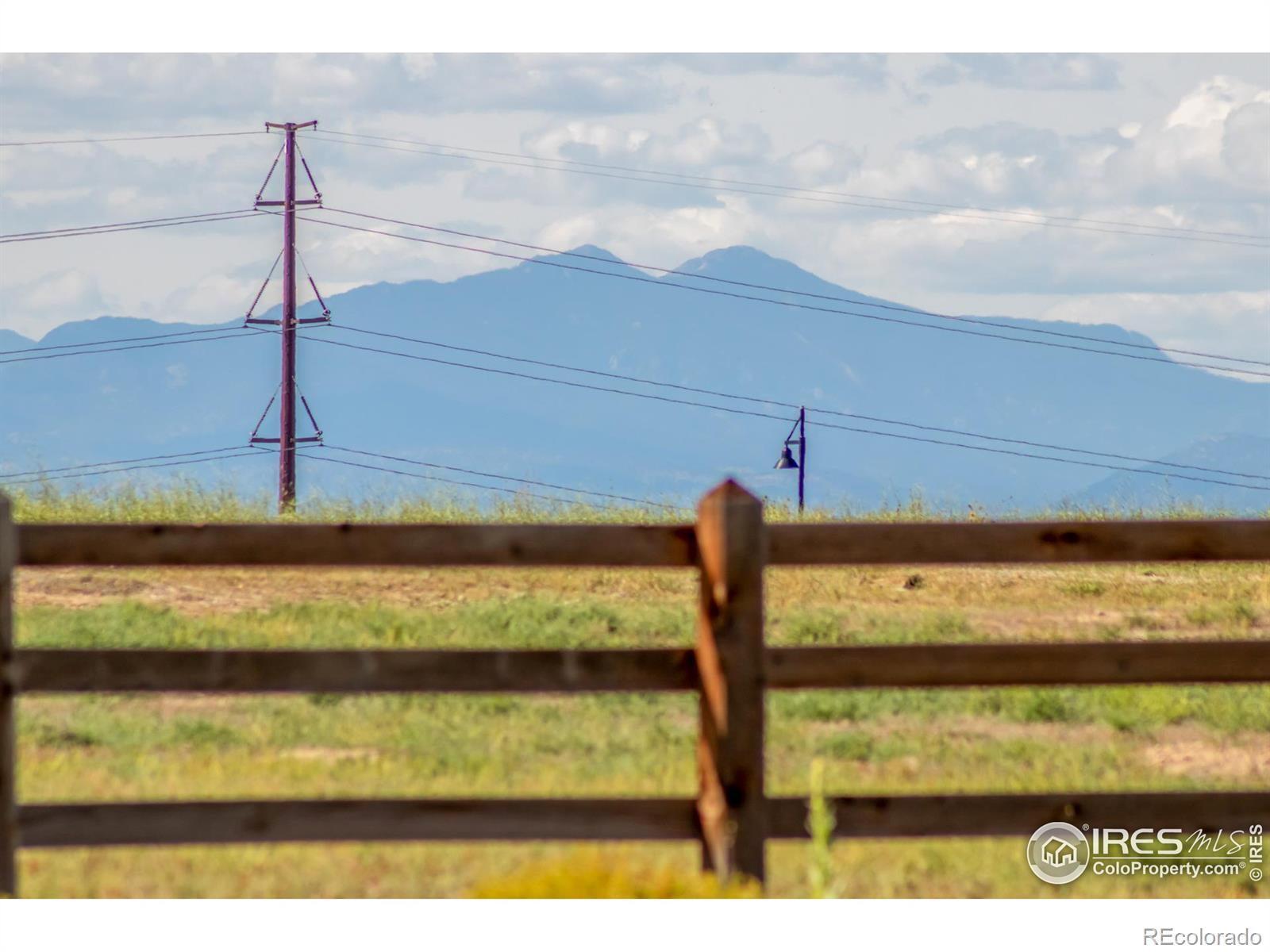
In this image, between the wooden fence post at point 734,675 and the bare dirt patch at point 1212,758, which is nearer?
the wooden fence post at point 734,675

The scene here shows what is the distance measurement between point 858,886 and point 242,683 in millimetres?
2593

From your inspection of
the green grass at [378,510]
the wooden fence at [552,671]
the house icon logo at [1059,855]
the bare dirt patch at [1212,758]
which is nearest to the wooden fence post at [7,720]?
the wooden fence at [552,671]

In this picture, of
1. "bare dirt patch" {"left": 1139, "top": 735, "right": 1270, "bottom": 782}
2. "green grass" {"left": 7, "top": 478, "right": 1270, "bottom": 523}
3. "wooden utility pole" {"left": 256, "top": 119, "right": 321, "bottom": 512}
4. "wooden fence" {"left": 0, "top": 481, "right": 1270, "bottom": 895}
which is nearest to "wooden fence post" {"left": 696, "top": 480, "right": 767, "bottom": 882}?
"wooden fence" {"left": 0, "top": 481, "right": 1270, "bottom": 895}

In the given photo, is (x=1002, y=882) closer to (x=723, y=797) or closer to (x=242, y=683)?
(x=723, y=797)

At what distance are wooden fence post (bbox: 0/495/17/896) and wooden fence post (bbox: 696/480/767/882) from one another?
8.37 feet

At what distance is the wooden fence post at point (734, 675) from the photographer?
202 inches

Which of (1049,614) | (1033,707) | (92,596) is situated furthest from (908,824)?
(92,596)

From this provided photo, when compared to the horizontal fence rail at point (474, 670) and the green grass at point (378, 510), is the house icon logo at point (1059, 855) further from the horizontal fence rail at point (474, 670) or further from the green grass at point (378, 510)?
the green grass at point (378, 510)

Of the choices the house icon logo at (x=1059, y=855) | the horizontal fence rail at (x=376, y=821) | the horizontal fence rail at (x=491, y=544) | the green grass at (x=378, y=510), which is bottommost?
the house icon logo at (x=1059, y=855)

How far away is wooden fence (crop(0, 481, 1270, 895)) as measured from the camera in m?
5.20

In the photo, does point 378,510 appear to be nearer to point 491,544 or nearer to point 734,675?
point 491,544

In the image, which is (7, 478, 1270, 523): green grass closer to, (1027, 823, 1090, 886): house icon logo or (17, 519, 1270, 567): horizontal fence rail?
(17, 519, 1270, 567): horizontal fence rail

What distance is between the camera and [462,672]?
5.29 metres

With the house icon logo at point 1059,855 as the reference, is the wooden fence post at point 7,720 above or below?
above
